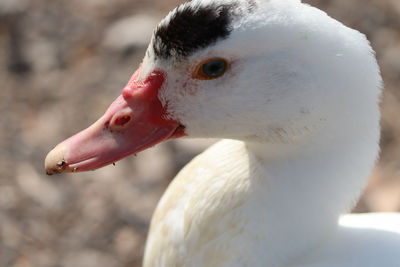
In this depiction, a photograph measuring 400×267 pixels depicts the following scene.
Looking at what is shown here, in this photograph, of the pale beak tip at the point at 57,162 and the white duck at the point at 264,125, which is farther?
the pale beak tip at the point at 57,162

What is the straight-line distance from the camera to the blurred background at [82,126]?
2.63m

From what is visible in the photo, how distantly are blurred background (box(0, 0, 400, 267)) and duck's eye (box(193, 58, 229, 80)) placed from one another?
1.33 metres

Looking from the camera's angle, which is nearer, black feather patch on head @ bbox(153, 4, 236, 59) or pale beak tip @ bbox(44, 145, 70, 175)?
black feather patch on head @ bbox(153, 4, 236, 59)

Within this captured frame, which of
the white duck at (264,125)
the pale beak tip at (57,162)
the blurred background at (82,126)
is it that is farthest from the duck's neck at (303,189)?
the blurred background at (82,126)

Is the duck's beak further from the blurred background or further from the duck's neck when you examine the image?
the blurred background

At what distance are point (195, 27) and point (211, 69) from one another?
0.10 metres

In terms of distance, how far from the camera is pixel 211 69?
140 centimetres

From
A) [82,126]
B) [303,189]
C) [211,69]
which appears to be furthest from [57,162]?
[82,126]

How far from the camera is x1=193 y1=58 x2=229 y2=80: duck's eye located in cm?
139

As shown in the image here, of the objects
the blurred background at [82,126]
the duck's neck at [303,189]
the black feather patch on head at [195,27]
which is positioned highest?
the blurred background at [82,126]

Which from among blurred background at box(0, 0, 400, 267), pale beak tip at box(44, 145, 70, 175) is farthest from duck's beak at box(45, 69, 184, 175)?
blurred background at box(0, 0, 400, 267)

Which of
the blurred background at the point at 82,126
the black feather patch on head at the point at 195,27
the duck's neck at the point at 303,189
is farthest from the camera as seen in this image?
the blurred background at the point at 82,126

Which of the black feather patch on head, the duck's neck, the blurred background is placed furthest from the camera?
the blurred background

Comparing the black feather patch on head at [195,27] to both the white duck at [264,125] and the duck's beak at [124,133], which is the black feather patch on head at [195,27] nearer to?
the white duck at [264,125]
